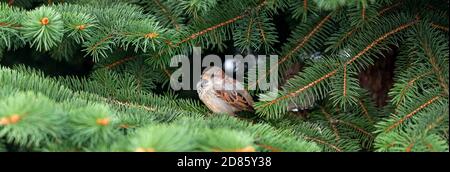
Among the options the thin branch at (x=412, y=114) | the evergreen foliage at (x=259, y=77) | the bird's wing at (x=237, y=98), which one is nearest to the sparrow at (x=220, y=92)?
the bird's wing at (x=237, y=98)

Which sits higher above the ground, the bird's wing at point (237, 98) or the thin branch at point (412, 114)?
the bird's wing at point (237, 98)

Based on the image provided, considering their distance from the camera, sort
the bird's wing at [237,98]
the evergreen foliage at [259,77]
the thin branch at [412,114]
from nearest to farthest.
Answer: the evergreen foliage at [259,77] < the thin branch at [412,114] < the bird's wing at [237,98]

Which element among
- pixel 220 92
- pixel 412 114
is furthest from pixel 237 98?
pixel 412 114

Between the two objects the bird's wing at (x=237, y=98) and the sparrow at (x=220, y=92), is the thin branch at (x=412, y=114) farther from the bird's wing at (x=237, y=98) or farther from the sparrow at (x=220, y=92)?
the sparrow at (x=220, y=92)

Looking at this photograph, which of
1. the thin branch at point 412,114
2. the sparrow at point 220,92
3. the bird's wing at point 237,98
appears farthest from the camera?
the sparrow at point 220,92

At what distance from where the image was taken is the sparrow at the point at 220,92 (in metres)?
3.38

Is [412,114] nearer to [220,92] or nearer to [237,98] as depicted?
[237,98]

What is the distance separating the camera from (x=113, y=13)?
2.86 meters

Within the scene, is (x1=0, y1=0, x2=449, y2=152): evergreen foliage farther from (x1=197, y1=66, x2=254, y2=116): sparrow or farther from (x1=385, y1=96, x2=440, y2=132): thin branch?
(x1=197, y1=66, x2=254, y2=116): sparrow

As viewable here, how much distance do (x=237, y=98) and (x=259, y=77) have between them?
44cm

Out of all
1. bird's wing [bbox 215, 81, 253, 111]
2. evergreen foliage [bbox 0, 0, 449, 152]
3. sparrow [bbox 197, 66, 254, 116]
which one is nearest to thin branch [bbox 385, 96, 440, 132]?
evergreen foliage [bbox 0, 0, 449, 152]
